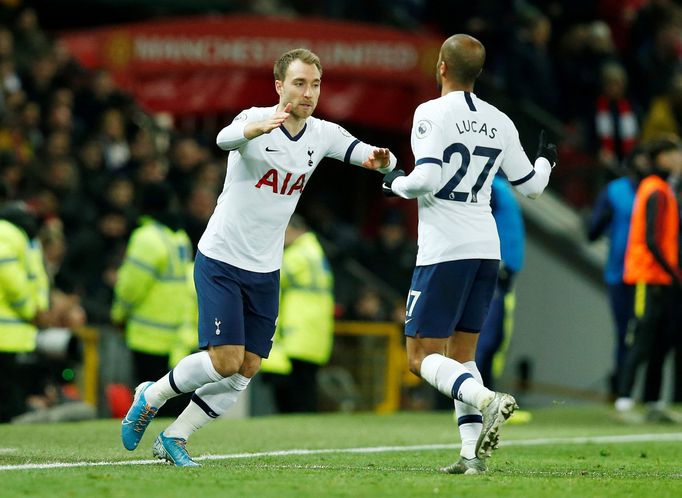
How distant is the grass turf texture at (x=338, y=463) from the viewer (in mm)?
7328

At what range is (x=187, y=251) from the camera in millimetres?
14188

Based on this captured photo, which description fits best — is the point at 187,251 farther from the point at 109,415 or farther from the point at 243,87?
the point at 243,87

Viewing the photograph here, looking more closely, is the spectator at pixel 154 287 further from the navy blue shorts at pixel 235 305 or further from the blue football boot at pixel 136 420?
the navy blue shorts at pixel 235 305

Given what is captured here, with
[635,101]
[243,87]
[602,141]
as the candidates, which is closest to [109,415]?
[243,87]

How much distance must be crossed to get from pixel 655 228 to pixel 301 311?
3.34 m

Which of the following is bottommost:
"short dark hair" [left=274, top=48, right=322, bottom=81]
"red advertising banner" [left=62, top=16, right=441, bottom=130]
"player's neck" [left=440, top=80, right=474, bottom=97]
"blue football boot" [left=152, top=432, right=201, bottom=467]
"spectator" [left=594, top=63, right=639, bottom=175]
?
"blue football boot" [left=152, top=432, right=201, bottom=467]

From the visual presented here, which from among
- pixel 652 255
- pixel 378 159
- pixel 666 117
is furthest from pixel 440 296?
pixel 666 117

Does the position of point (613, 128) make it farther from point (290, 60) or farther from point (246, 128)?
point (246, 128)

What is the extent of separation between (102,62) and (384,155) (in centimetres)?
1314

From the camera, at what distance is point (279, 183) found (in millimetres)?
8539

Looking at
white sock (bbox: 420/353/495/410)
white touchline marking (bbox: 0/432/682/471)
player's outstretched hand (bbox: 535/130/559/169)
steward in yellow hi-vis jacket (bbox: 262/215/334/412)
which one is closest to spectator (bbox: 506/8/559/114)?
steward in yellow hi-vis jacket (bbox: 262/215/334/412)

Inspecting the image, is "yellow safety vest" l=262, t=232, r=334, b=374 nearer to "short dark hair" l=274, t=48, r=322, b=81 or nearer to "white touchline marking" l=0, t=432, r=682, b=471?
"white touchline marking" l=0, t=432, r=682, b=471

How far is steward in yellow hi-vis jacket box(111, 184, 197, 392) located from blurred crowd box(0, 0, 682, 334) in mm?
1074

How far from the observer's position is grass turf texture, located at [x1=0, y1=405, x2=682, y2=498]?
733cm
